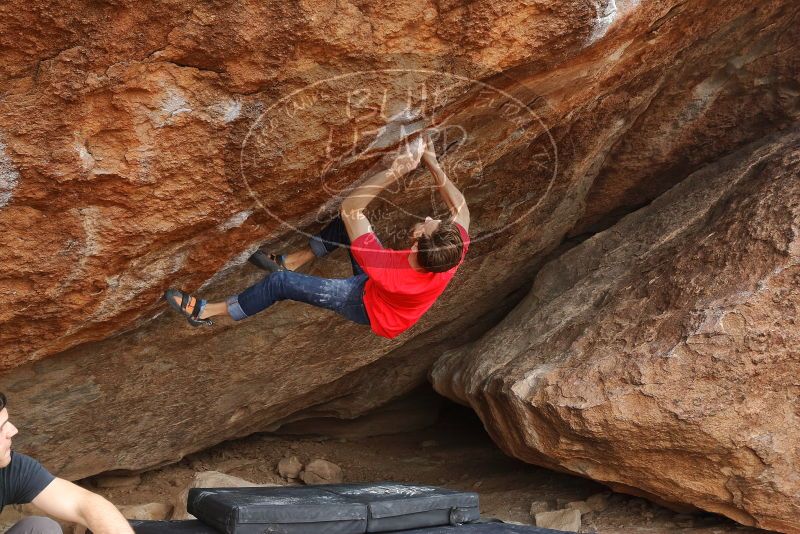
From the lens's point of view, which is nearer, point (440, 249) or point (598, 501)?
point (440, 249)

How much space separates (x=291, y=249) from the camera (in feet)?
12.1

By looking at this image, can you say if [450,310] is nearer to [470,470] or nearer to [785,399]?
[470,470]

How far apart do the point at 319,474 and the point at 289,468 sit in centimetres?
24

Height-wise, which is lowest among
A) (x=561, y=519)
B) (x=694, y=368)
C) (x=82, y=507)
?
(x=561, y=519)

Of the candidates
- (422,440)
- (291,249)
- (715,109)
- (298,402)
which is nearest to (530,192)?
(715,109)

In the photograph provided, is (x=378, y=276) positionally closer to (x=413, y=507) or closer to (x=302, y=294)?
(x=302, y=294)

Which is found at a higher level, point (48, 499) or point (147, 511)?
point (48, 499)

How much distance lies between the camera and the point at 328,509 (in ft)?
9.80

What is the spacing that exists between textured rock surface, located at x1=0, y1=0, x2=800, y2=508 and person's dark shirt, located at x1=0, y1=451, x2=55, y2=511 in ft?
2.25

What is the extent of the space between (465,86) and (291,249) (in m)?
1.28

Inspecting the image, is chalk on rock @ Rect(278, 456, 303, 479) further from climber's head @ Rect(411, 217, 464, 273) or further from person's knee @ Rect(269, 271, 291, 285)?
climber's head @ Rect(411, 217, 464, 273)

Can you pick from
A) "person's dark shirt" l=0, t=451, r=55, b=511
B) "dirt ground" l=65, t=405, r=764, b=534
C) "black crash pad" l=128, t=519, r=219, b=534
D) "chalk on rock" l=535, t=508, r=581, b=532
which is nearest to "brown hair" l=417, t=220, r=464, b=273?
"black crash pad" l=128, t=519, r=219, b=534

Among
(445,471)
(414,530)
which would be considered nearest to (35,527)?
(414,530)

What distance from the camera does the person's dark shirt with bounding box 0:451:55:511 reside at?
2.50 meters
